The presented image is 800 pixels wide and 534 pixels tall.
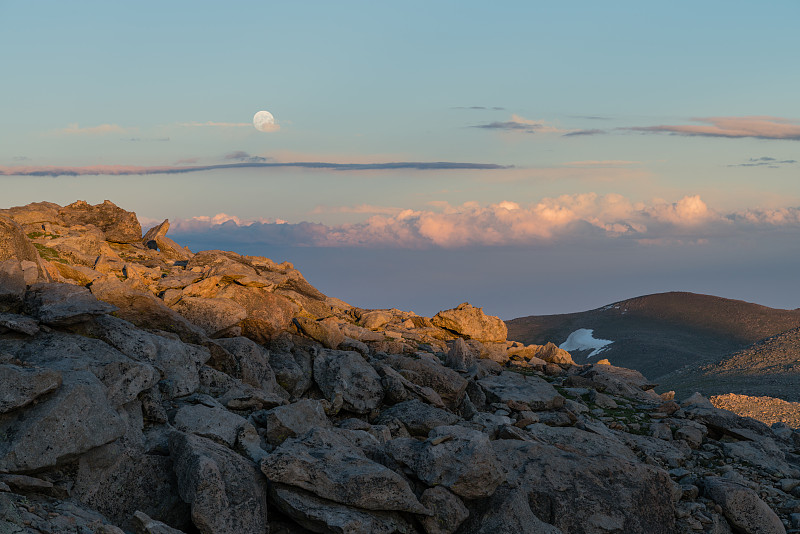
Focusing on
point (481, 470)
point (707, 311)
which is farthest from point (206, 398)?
point (707, 311)

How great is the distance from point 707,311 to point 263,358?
101969 mm

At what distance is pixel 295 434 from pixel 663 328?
95.2 metres

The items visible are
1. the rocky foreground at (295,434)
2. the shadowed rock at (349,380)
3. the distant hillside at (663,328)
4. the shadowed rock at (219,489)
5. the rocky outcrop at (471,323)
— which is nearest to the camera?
the shadowed rock at (219,489)

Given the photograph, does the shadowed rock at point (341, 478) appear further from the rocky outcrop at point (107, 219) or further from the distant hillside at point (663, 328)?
the distant hillside at point (663, 328)

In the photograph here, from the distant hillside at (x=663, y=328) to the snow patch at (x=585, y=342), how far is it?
1.51 ft

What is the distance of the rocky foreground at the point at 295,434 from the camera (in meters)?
12.0

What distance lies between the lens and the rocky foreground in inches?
474

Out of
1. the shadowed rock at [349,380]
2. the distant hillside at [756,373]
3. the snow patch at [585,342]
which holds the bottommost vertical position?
the snow patch at [585,342]

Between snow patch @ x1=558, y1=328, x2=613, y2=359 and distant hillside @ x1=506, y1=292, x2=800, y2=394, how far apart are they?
460 mm

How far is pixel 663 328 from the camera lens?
100938 millimetres

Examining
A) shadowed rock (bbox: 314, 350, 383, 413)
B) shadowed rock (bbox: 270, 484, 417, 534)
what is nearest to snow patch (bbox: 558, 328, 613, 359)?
shadowed rock (bbox: 314, 350, 383, 413)

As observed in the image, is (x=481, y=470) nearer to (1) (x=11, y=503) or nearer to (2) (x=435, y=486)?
(2) (x=435, y=486)

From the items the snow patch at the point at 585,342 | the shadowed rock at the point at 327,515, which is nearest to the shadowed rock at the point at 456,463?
the shadowed rock at the point at 327,515

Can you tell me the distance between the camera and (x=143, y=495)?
1259 centimetres
